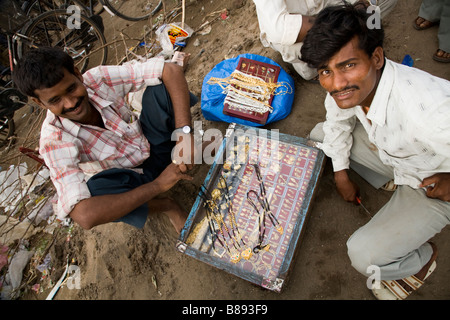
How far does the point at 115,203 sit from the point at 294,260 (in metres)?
1.26

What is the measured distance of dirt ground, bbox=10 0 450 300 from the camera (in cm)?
203

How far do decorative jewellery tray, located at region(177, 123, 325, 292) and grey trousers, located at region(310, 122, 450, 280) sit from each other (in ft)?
1.31

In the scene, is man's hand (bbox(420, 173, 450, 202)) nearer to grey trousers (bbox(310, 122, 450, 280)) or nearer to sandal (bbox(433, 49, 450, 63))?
grey trousers (bbox(310, 122, 450, 280))

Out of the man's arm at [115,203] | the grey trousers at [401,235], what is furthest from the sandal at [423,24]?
the man's arm at [115,203]

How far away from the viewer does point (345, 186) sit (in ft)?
6.59

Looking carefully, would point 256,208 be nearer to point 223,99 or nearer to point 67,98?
point 223,99

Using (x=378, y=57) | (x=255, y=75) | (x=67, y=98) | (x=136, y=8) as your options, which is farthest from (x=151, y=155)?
(x=136, y=8)

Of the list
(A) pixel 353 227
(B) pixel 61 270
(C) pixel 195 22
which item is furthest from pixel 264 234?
(C) pixel 195 22

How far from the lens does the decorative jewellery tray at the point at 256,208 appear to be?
1906mm

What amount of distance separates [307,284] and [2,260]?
2948 mm

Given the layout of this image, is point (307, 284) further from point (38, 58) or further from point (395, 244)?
point (38, 58)

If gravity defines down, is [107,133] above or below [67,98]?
below

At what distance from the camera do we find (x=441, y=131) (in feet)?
4.17

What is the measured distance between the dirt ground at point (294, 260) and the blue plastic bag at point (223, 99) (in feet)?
0.47
